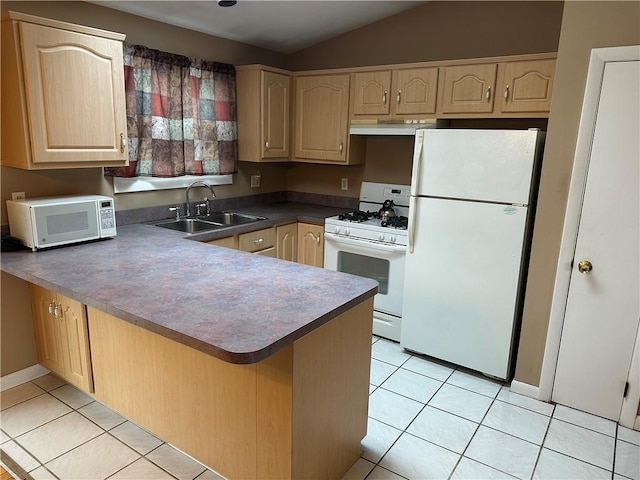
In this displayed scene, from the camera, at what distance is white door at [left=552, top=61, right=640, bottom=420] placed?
2.23 m

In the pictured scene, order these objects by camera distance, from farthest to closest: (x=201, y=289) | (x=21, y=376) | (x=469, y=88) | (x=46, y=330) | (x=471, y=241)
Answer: (x=469, y=88), (x=471, y=241), (x=21, y=376), (x=46, y=330), (x=201, y=289)

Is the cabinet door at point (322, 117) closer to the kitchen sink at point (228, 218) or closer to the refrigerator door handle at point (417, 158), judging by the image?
the kitchen sink at point (228, 218)

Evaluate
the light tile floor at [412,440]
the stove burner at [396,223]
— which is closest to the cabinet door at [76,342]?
the light tile floor at [412,440]

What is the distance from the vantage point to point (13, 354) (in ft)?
8.59

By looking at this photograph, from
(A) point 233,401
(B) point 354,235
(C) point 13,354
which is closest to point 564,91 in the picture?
(B) point 354,235

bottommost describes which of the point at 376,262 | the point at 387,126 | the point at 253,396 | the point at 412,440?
the point at 412,440

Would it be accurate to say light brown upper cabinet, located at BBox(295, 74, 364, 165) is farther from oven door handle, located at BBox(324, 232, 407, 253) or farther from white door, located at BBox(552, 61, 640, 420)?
white door, located at BBox(552, 61, 640, 420)

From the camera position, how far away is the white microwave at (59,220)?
237 cm

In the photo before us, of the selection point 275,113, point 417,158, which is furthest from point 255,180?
point 417,158

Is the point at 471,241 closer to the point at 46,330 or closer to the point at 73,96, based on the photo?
the point at 73,96

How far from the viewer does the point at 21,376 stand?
266 centimetres

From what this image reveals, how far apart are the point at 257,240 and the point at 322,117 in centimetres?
125

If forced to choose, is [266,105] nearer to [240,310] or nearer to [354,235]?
[354,235]

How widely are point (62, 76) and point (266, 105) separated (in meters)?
1.70
